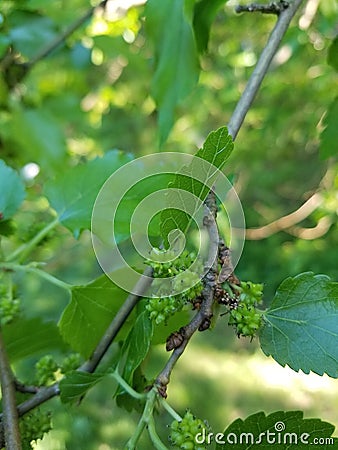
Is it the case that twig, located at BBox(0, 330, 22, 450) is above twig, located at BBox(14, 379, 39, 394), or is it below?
above

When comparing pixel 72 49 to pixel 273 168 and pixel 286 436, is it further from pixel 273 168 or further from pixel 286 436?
pixel 273 168

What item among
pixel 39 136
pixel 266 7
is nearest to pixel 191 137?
pixel 39 136

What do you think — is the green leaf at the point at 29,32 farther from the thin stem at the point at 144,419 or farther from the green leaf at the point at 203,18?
the thin stem at the point at 144,419

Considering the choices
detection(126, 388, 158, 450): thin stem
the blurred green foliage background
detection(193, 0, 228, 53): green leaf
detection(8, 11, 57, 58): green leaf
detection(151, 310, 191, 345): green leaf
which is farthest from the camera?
the blurred green foliage background

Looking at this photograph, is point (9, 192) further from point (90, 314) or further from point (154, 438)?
point (154, 438)

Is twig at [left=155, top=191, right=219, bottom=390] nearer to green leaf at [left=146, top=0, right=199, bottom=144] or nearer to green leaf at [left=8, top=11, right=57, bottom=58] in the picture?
green leaf at [left=146, top=0, right=199, bottom=144]

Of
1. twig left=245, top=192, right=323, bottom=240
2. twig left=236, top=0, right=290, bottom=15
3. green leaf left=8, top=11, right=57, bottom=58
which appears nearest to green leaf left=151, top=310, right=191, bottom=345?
twig left=236, top=0, right=290, bottom=15

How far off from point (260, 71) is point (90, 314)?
212mm

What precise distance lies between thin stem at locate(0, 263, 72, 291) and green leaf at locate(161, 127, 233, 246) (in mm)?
141

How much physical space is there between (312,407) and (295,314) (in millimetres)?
1988

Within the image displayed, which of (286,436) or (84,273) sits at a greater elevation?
(286,436)

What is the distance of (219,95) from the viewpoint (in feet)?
7.56

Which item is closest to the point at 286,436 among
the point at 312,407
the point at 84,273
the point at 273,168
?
the point at 312,407

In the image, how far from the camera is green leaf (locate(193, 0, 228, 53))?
0.54 meters
